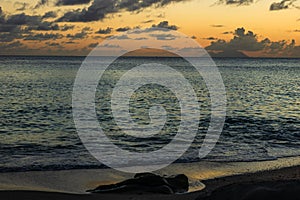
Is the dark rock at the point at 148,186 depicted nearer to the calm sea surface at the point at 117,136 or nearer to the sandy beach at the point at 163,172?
the sandy beach at the point at 163,172

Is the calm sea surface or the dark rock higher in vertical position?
the dark rock

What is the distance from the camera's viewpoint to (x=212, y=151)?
18.0m

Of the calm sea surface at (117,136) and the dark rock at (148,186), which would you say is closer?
the dark rock at (148,186)

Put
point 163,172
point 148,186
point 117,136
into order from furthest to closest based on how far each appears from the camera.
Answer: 1. point 117,136
2. point 163,172
3. point 148,186

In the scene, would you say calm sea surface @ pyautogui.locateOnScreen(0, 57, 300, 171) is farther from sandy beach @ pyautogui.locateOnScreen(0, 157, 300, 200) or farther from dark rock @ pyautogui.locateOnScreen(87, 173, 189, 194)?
dark rock @ pyautogui.locateOnScreen(87, 173, 189, 194)

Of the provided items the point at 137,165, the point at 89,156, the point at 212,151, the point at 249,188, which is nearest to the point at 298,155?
the point at 212,151

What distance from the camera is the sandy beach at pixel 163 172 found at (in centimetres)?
1036

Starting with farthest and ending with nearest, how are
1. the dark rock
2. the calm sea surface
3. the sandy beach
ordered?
the calm sea surface
the dark rock
the sandy beach

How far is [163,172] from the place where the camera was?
14.4 meters

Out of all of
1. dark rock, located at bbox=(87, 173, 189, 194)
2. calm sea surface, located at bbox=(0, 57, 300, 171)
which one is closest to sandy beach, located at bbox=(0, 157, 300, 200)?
dark rock, located at bbox=(87, 173, 189, 194)

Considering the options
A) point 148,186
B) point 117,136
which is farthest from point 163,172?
point 117,136

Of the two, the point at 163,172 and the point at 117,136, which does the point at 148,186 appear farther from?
the point at 117,136

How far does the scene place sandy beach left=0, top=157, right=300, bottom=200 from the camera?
408 inches

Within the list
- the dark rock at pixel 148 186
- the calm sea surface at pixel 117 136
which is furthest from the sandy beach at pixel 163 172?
the calm sea surface at pixel 117 136
